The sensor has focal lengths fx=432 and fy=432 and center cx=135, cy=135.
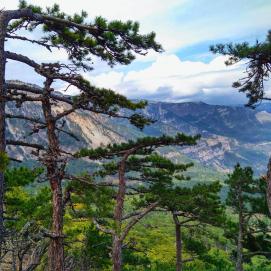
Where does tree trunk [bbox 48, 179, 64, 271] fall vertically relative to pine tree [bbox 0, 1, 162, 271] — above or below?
below

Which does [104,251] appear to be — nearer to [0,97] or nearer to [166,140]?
[166,140]

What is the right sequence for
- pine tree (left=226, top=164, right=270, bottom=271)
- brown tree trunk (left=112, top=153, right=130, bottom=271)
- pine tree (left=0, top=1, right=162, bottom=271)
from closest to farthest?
pine tree (left=0, top=1, right=162, bottom=271) → brown tree trunk (left=112, top=153, right=130, bottom=271) → pine tree (left=226, top=164, right=270, bottom=271)

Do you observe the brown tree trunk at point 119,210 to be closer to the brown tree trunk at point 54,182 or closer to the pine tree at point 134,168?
the pine tree at point 134,168

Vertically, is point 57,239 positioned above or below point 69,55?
below

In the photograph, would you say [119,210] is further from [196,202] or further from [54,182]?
[54,182]

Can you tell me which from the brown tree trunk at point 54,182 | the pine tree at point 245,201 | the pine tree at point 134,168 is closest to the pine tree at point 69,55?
the brown tree trunk at point 54,182

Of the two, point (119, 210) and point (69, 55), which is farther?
point (119, 210)

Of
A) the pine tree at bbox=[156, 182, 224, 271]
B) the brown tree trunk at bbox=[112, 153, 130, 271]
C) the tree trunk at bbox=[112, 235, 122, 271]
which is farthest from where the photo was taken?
the pine tree at bbox=[156, 182, 224, 271]

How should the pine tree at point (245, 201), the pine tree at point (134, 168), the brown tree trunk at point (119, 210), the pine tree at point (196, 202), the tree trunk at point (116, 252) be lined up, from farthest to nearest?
the pine tree at point (245, 201)
the pine tree at point (196, 202)
the brown tree trunk at point (119, 210)
the tree trunk at point (116, 252)
the pine tree at point (134, 168)

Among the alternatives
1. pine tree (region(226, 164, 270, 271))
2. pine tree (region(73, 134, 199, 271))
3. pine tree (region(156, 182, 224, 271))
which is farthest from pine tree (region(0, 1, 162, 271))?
pine tree (region(226, 164, 270, 271))

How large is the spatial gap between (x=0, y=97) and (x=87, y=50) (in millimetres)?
3572

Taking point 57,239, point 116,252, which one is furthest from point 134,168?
point 57,239

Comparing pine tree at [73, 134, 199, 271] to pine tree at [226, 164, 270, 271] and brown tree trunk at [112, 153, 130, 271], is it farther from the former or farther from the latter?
pine tree at [226, 164, 270, 271]

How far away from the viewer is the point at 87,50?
1332cm
